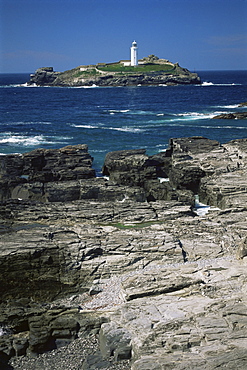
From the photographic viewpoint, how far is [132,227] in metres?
25.0

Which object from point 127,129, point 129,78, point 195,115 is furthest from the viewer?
point 129,78

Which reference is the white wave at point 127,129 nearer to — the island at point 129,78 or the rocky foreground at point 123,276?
the rocky foreground at point 123,276

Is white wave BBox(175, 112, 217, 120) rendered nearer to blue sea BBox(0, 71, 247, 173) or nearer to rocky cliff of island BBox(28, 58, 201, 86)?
blue sea BBox(0, 71, 247, 173)

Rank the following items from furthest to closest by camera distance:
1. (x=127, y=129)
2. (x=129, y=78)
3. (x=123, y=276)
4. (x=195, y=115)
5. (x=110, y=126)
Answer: (x=129, y=78) < (x=195, y=115) < (x=110, y=126) < (x=127, y=129) < (x=123, y=276)

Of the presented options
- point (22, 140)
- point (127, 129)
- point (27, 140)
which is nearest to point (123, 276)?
point (27, 140)

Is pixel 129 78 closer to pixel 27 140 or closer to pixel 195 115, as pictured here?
pixel 195 115

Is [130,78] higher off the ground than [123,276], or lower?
higher

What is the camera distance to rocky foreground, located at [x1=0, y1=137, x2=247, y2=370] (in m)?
15.6

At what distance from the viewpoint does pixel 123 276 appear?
68.7 ft

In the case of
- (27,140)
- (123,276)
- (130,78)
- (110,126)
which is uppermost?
(130,78)

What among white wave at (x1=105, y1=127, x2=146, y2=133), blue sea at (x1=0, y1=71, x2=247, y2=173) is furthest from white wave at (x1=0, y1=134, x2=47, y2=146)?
white wave at (x1=105, y1=127, x2=146, y2=133)

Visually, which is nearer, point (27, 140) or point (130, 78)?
point (27, 140)

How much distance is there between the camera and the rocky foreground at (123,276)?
15.6 metres

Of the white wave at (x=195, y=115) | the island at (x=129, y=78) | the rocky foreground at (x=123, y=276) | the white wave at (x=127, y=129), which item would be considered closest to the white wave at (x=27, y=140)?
the white wave at (x=127, y=129)
